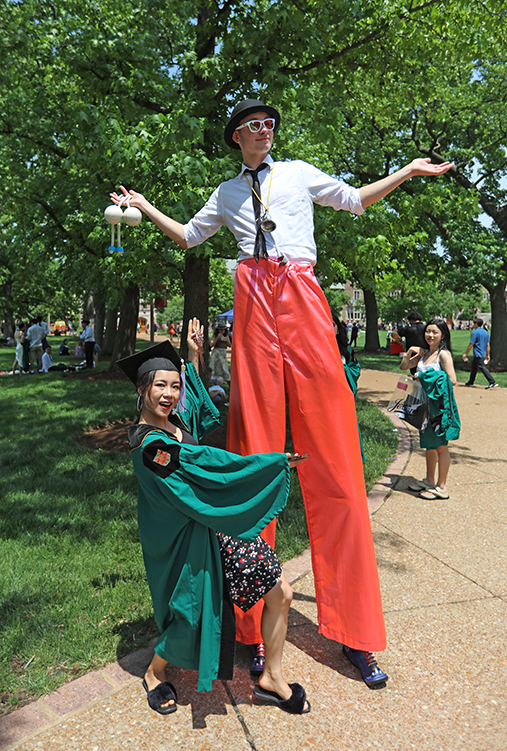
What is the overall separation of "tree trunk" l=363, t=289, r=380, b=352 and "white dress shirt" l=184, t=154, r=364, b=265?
22.7 m

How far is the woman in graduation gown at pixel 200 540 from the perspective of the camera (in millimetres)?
2258

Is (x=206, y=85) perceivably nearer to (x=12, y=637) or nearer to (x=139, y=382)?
(x=139, y=382)

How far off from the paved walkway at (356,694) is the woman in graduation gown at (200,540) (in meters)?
0.13

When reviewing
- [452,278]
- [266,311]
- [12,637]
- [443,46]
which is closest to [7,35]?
[443,46]

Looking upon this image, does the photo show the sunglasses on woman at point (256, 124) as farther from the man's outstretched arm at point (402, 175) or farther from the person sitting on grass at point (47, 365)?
the person sitting on grass at point (47, 365)

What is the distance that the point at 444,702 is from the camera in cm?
253

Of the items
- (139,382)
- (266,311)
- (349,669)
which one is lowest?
(349,669)

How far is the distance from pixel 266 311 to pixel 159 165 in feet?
14.4

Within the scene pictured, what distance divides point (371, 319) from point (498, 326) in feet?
25.7

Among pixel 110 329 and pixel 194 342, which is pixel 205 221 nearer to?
pixel 194 342

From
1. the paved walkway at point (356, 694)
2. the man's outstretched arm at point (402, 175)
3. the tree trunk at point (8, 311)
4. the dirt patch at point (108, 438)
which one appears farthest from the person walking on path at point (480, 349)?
the tree trunk at point (8, 311)

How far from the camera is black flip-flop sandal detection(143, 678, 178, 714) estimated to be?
246 centimetres

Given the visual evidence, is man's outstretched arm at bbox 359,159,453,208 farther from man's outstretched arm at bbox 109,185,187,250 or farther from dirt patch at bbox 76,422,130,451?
dirt patch at bbox 76,422,130,451

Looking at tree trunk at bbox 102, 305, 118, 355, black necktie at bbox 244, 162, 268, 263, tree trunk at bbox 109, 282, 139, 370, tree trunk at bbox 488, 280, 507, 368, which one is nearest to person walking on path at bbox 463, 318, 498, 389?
tree trunk at bbox 488, 280, 507, 368
